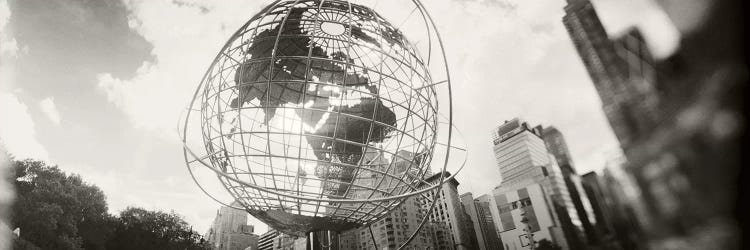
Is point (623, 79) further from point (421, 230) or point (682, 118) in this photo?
point (421, 230)

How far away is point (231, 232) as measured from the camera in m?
92.8

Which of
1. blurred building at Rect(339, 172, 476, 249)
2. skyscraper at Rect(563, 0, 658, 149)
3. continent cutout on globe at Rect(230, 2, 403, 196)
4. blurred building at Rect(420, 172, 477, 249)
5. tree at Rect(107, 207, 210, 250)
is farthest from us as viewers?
blurred building at Rect(420, 172, 477, 249)

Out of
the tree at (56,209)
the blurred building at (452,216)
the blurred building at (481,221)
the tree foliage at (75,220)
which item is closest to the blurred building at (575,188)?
the tree foliage at (75,220)

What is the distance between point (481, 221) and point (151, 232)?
103331 millimetres

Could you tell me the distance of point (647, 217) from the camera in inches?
35.2

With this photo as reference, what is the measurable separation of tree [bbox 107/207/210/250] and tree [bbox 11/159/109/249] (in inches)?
67.6

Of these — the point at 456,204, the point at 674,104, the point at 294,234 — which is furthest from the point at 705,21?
the point at 456,204

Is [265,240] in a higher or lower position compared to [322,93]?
higher

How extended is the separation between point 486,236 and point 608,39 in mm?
120235

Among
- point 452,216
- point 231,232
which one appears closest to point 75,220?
point 452,216

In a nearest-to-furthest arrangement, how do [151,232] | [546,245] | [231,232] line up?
[546,245]
[151,232]
[231,232]

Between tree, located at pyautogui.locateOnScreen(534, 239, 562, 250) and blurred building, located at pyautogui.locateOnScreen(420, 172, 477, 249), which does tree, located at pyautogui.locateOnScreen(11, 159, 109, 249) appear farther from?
blurred building, located at pyautogui.locateOnScreen(420, 172, 477, 249)

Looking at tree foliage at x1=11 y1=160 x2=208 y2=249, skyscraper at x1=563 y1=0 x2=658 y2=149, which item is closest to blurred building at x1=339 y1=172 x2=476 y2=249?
tree foliage at x1=11 y1=160 x2=208 y2=249

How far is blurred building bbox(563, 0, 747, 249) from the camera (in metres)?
0.61
